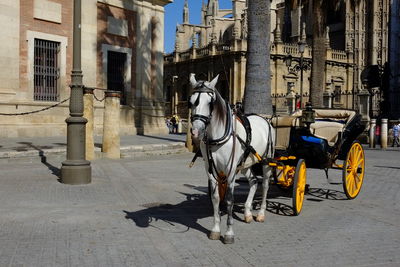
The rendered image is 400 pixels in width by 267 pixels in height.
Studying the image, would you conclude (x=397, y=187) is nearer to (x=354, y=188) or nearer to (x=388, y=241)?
(x=354, y=188)

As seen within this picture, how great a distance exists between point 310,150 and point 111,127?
7545 mm

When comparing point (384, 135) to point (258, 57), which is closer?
point (258, 57)

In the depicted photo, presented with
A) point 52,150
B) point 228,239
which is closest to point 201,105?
point 228,239

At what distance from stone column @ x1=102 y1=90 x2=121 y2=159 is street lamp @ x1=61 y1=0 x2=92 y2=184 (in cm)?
413

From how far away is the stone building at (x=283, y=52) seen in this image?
132 feet

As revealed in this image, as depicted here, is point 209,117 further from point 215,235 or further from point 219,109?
point 215,235

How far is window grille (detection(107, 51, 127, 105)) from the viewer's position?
22.2 m

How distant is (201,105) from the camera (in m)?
4.65

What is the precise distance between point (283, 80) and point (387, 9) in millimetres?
13035

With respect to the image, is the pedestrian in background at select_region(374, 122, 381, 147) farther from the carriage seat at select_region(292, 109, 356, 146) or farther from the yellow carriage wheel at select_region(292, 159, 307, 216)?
the yellow carriage wheel at select_region(292, 159, 307, 216)

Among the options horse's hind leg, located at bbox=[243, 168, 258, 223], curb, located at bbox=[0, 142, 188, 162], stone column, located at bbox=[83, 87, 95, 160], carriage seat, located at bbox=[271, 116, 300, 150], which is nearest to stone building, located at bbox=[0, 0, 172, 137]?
curb, located at bbox=[0, 142, 188, 162]

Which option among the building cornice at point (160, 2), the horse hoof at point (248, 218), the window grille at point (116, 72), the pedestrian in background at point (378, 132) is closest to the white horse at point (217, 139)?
the horse hoof at point (248, 218)

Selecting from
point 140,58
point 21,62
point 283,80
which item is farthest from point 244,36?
point 21,62

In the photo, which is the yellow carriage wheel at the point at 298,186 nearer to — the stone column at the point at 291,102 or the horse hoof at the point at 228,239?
the horse hoof at the point at 228,239
